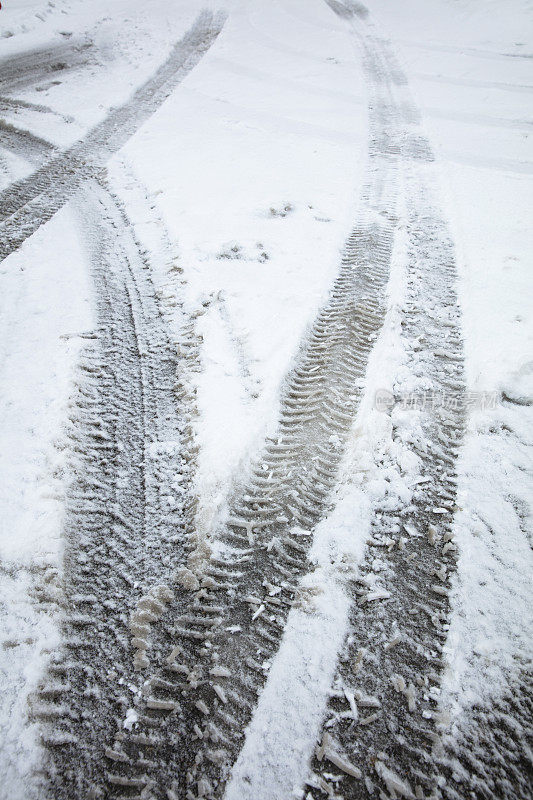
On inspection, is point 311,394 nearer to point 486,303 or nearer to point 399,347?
point 399,347

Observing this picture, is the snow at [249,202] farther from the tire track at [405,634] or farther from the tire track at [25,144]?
the tire track at [25,144]

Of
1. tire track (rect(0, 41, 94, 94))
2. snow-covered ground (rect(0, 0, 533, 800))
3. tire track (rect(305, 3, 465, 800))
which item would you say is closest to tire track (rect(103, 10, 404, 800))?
snow-covered ground (rect(0, 0, 533, 800))

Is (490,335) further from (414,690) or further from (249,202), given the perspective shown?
(249,202)

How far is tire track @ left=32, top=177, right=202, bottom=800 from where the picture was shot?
5.64 feet

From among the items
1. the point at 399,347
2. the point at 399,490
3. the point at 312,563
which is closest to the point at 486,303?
the point at 399,347

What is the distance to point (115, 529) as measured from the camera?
232 centimetres

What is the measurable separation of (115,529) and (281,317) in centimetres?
211

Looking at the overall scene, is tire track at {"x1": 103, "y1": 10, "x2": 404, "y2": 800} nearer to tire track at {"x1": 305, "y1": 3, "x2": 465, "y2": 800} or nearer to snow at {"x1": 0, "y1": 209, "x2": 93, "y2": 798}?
tire track at {"x1": 305, "y1": 3, "x2": 465, "y2": 800}

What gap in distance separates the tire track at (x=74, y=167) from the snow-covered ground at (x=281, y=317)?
0.21 m

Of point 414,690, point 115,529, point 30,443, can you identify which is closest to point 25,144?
point 30,443

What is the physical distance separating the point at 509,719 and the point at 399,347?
233cm

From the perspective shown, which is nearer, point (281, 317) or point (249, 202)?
point (281, 317)

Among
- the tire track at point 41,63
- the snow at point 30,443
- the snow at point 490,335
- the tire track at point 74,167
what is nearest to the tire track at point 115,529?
the snow at point 30,443

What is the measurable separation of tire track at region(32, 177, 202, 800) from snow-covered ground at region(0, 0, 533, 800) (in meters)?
0.10
